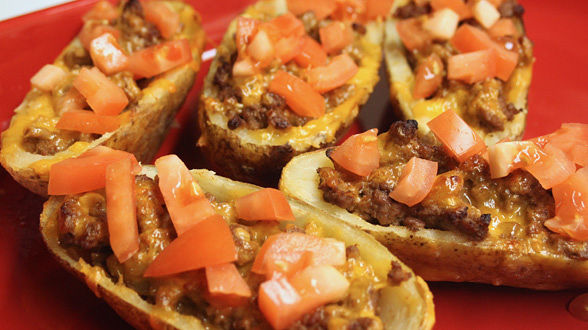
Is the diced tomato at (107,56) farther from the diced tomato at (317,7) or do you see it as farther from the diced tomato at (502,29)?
the diced tomato at (502,29)

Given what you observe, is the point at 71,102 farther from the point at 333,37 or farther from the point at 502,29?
the point at 502,29

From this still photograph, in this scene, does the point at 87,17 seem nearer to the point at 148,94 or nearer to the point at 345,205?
the point at 148,94

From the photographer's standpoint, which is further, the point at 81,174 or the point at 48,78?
the point at 48,78

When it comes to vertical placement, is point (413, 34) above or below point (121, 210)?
below

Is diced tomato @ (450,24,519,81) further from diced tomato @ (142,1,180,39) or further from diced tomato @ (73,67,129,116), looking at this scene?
diced tomato @ (73,67,129,116)

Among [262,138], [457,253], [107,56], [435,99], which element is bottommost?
[457,253]

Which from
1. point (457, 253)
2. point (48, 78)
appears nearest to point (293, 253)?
point (457, 253)

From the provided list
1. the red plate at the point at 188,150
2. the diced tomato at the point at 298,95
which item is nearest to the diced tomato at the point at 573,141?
the red plate at the point at 188,150
